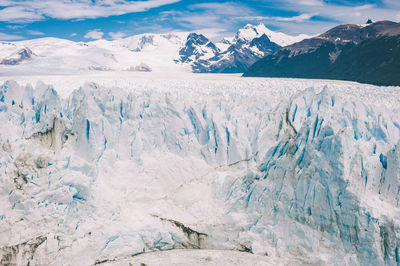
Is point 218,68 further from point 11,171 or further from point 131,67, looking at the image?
point 11,171

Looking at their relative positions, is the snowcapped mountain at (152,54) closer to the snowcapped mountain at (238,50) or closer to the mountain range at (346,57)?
the snowcapped mountain at (238,50)

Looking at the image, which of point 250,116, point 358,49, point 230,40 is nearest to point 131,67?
point 358,49

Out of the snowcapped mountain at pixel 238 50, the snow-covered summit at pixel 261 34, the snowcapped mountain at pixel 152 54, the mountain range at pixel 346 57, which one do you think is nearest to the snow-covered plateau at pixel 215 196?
the mountain range at pixel 346 57

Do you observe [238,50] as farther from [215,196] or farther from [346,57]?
[215,196]

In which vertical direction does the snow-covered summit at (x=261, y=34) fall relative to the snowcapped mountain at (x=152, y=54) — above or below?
above

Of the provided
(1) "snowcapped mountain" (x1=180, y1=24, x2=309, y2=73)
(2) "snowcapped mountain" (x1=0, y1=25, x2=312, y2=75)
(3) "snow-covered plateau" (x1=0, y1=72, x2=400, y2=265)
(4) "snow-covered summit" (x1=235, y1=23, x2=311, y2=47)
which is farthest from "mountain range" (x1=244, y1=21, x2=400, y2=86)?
(4) "snow-covered summit" (x1=235, y1=23, x2=311, y2=47)

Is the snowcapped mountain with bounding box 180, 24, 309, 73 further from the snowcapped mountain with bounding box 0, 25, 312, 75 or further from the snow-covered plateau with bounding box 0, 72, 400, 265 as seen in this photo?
the snow-covered plateau with bounding box 0, 72, 400, 265
